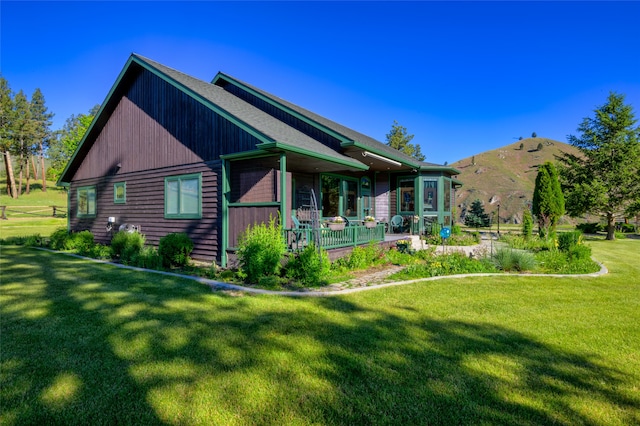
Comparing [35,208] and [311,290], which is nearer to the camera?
[311,290]

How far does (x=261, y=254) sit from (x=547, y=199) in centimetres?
1310

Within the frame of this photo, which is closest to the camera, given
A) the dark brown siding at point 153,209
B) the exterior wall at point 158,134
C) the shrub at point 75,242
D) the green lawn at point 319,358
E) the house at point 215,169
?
the green lawn at point 319,358

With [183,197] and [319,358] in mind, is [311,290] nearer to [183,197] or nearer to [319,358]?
[319,358]

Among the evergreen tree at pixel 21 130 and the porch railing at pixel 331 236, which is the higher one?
the evergreen tree at pixel 21 130

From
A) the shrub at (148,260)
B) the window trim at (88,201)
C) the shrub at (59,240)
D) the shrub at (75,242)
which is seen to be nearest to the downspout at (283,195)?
the shrub at (148,260)

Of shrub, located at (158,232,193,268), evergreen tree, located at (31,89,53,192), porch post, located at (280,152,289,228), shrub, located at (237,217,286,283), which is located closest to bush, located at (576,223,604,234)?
porch post, located at (280,152,289,228)

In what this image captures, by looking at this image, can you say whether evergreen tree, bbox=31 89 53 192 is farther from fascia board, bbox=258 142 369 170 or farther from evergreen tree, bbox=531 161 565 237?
evergreen tree, bbox=531 161 565 237

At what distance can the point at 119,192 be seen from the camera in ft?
40.4

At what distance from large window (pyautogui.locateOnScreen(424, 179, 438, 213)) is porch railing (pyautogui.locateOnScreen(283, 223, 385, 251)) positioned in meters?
5.61

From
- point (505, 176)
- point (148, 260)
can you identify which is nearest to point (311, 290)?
point (148, 260)

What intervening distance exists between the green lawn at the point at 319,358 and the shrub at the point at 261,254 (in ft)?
3.70

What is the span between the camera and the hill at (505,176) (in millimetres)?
49612

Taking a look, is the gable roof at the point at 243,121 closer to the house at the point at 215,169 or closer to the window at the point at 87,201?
the house at the point at 215,169

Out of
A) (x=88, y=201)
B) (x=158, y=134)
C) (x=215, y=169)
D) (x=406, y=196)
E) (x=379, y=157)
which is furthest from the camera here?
(x=406, y=196)
